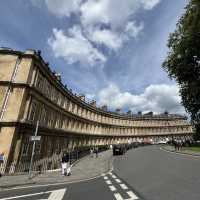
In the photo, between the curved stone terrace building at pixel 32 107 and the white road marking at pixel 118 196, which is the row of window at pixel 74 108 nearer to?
the curved stone terrace building at pixel 32 107

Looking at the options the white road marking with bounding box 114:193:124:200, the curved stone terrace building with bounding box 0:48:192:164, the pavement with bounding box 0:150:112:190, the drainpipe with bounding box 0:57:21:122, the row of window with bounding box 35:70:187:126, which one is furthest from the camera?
the row of window with bounding box 35:70:187:126

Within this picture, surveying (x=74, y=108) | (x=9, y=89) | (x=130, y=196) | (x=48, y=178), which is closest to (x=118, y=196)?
(x=130, y=196)

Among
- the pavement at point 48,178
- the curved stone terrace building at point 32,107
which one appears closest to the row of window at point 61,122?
the curved stone terrace building at point 32,107

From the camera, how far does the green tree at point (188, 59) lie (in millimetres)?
28625

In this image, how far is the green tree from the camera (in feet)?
93.9

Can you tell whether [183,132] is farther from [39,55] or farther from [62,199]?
[62,199]

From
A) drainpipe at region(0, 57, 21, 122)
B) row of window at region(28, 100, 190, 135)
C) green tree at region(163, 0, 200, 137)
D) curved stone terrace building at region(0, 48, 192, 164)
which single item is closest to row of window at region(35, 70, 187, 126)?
curved stone terrace building at region(0, 48, 192, 164)

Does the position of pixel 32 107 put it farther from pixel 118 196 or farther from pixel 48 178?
pixel 118 196

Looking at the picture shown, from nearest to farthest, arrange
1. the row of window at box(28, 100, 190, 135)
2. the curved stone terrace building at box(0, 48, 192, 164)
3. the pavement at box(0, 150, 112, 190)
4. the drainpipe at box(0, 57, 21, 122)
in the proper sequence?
the pavement at box(0, 150, 112, 190) < the curved stone terrace building at box(0, 48, 192, 164) < the drainpipe at box(0, 57, 21, 122) < the row of window at box(28, 100, 190, 135)

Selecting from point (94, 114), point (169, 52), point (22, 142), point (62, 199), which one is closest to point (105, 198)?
point (62, 199)

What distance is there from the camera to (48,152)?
103 ft

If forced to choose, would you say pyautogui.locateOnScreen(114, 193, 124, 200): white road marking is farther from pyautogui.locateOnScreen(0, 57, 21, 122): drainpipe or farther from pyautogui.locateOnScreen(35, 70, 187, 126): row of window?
pyautogui.locateOnScreen(35, 70, 187, 126): row of window

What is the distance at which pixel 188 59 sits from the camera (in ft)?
104

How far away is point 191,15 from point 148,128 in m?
78.0
